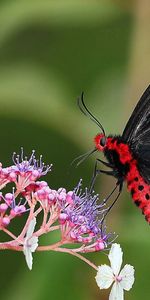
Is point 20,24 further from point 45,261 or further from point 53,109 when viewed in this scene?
point 45,261

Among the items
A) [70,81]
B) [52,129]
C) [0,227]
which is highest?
[70,81]

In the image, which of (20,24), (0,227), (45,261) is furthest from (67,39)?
(0,227)

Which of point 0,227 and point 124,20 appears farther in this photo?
point 124,20

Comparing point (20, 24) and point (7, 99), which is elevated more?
point (20, 24)

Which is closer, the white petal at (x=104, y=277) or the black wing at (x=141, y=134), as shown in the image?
the white petal at (x=104, y=277)

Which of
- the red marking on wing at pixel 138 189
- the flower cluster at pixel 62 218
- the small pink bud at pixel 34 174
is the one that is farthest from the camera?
the red marking on wing at pixel 138 189

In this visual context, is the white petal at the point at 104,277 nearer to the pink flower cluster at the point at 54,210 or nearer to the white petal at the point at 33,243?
the pink flower cluster at the point at 54,210

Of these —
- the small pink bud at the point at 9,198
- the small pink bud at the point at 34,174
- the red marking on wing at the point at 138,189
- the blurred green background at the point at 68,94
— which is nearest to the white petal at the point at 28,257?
the small pink bud at the point at 9,198
